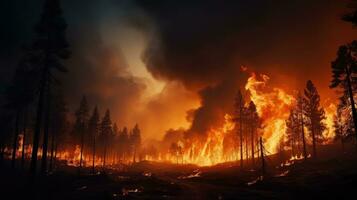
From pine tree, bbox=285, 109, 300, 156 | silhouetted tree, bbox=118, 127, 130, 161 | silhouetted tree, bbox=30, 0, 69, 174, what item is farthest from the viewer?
silhouetted tree, bbox=118, 127, 130, 161

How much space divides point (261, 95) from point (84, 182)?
306ft

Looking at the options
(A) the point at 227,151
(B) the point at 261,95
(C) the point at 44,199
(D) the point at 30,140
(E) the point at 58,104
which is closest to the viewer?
(C) the point at 44,199

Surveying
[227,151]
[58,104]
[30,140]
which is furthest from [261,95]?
[30,140]

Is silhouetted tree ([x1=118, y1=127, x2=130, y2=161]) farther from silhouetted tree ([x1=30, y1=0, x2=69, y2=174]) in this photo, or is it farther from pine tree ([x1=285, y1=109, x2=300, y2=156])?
silhouetted tree ([x1=30, y1=0, x2=69, y2=174])

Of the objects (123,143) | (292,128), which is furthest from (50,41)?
(123,143)

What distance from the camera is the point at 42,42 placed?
3152 centimetres

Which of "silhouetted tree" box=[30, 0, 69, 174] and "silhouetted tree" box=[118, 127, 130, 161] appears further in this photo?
"silhouetted tree" box=[118, 127, 130, 161]

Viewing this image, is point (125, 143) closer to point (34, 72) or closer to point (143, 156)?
point (143, 156)

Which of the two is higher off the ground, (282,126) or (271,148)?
(282,126)

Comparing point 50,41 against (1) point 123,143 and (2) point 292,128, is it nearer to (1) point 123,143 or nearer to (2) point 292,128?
(2) point 292,128

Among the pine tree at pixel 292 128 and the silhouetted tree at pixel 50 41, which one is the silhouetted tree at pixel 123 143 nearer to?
the pine tree at pixel 292 128

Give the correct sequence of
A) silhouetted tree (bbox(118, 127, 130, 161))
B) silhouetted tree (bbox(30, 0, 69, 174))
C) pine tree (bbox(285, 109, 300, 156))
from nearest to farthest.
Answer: silhouetted tree (bbox(30, 0, 69, 174)), pine tree (bbox(285, 109, 300, 156)), silhouetted tree (bbox(118, 127, 130, 161))

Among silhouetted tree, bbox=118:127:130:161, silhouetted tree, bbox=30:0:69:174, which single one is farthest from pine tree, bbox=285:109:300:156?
silhouetted tree, bbox=118:127:130:161

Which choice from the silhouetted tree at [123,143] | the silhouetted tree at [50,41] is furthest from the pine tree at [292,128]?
the silhouetted tree at [123,143]
